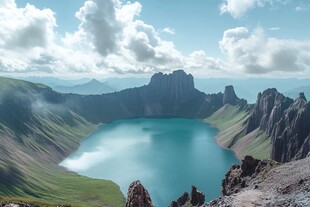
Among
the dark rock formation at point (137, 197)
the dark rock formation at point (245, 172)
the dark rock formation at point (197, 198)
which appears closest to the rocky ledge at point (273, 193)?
the dark rock formation at point (137, 197)

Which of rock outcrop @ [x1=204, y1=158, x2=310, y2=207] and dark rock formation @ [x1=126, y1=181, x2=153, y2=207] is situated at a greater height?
rock outcrop @ [x1=204, y1=158, x2=310, y2=207]

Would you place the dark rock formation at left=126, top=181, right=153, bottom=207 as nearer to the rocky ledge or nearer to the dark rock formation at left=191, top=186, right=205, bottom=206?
the rocky ledge

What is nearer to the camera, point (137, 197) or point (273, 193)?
point (273, 193)

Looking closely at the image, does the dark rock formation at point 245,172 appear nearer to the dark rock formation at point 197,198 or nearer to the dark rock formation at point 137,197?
the dark rock formation at point 197,198

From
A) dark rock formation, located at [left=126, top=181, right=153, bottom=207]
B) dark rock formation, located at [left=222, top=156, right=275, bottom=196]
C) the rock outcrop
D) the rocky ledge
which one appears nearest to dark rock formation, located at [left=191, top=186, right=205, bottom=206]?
dark rock formation, located at [left=222, top=156, right=275, bottom=196]

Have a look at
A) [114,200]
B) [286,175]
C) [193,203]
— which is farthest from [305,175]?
[114,200]

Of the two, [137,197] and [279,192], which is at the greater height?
[279,192]

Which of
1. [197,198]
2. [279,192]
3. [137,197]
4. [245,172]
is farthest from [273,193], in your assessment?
[197,198]

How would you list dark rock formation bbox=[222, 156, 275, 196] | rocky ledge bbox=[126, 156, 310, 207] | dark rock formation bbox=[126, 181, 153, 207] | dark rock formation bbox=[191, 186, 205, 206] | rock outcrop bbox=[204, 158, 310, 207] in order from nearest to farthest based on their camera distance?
rock outcrop bbox=[204, 158, 310, 207]
rocky ledge bbox=[126, 156, 310, 207]
dark rock formation bbox=[126, 181, 153, 207]
dark rock formation bbox=[222, 156, 275, 196]
dark rock formation bbox=[191, 186, 205, 206]

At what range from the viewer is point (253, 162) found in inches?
4156

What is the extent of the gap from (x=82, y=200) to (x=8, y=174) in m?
42.3

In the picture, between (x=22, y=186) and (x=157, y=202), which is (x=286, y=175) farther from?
(x=22, y=186)

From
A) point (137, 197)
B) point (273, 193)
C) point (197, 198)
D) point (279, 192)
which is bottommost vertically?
point (197, 198)

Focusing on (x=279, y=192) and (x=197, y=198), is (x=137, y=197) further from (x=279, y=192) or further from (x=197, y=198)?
(x=197, y=198)
